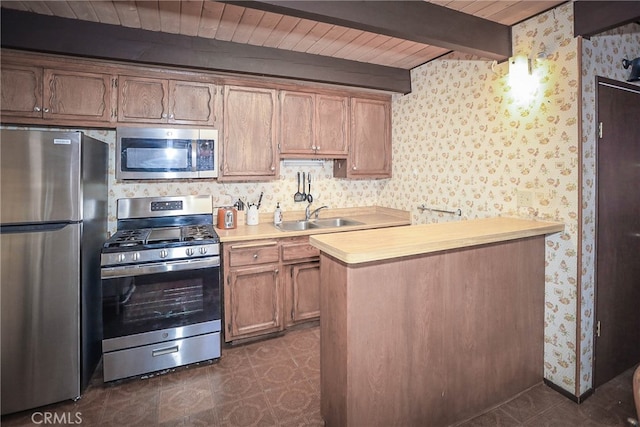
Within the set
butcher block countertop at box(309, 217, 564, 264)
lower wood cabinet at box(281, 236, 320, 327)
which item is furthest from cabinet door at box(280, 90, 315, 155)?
butcher block countertop at box(309, 217, 564, 264)

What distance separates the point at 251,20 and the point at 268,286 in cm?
206

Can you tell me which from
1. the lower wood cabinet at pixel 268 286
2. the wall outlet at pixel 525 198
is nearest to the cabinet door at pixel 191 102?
the lower wood cabinet at pixel 268 286

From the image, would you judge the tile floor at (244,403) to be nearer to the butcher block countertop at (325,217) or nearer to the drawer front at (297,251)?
the drawer front at (297,251)

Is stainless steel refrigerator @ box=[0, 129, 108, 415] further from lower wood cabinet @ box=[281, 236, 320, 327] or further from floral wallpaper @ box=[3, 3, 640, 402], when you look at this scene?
lower wood cabinet @ box=[281, 236, 320, 327]

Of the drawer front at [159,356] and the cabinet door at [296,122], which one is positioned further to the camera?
the cabinet door at [296,122]


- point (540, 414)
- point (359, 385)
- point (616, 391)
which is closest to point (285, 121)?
point (359, 385)

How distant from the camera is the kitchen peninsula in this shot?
1.58 metres

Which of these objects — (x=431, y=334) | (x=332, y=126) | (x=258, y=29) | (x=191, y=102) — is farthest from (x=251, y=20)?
(x=431, y=334)

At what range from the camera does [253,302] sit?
2777mm

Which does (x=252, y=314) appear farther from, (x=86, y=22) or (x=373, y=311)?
(x=86, y=22)

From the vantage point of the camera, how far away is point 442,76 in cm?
295

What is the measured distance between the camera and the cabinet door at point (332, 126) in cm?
326

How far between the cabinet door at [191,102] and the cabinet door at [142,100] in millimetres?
53

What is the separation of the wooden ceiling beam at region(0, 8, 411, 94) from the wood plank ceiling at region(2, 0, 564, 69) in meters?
0.05
